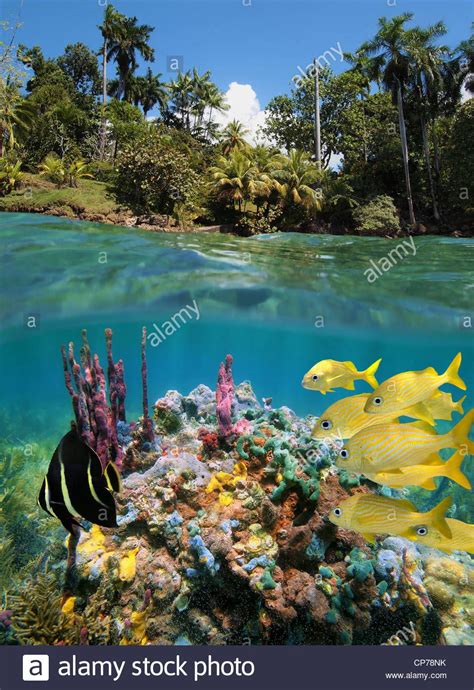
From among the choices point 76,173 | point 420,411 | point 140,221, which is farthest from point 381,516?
point 76,173

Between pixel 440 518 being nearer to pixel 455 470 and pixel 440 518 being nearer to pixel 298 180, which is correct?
pixel 455 470

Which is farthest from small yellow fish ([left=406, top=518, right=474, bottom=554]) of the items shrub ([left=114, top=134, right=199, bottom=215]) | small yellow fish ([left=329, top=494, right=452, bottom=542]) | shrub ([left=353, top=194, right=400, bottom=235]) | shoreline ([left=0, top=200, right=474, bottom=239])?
shrub ([left=114, top=134, right=199, bottom=215])

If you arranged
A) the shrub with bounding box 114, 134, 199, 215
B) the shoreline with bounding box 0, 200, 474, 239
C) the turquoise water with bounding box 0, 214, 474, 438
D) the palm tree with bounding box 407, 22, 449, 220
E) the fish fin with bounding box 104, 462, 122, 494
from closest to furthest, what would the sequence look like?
1. the fish fin with bounding box 104, 462, 122, 494
2. the turquoise water with bounding box 0, 214, 474, 438
3. the shoreline with bounding box 0, 200, 474, 239
4. the shrub with bounding box 114, 134, 199, 215
5. the palm tree with bounding box 407, 22, 449, 220

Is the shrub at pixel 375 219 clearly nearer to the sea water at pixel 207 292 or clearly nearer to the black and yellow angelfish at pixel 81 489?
the sea water at pixel 207 292

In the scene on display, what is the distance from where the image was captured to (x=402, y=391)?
3055 millimetres

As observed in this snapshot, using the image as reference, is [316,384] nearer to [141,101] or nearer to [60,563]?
[60,563]

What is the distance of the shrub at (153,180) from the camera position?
1384 cm

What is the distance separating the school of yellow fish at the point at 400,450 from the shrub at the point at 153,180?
1114cm

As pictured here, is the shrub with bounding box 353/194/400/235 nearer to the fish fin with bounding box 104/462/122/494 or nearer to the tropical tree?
the tropical tree

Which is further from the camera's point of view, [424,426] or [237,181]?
[237,181]

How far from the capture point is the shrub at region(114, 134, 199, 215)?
45.4 feet

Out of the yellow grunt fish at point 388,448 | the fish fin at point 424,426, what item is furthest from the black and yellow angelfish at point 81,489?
the fish fin at point 424,426

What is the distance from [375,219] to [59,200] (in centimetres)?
801

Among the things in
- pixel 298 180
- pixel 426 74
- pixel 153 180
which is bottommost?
pixel 298 180
